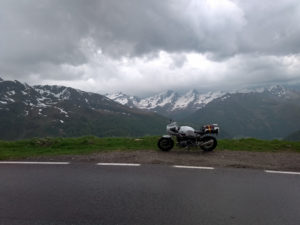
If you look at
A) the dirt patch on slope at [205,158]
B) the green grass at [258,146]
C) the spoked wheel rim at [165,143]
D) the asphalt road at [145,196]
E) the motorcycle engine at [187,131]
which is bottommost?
the asphalt road at [145,196]

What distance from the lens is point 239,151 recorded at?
39.3ft

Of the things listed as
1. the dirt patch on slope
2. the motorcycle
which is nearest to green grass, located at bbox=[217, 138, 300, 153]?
the dirt patch on slope

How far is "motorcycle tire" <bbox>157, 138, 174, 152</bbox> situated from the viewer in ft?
39.4

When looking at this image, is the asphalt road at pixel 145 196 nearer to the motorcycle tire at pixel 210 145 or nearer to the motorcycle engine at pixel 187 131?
the motorcycle tire at pixel 210 145

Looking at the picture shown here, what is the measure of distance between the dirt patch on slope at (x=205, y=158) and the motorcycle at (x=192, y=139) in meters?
0.38

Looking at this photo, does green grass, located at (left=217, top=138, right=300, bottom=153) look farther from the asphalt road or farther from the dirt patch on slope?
the asphalt road

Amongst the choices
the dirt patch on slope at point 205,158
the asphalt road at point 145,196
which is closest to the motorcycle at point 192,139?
the dirt patch on slope at point 205,158

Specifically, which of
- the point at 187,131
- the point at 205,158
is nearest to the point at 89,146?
the point at 187,131

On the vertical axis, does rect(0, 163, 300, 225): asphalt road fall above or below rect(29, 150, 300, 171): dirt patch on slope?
below

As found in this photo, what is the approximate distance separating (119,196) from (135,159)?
3.76 metres

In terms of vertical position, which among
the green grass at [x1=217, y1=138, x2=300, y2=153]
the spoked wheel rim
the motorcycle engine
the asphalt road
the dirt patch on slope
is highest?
the motorcycle engine

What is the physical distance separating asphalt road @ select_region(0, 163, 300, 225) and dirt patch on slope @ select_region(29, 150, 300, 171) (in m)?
0.87

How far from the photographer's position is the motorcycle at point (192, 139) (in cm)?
1195

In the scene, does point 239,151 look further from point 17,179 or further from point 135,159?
point 17,179
